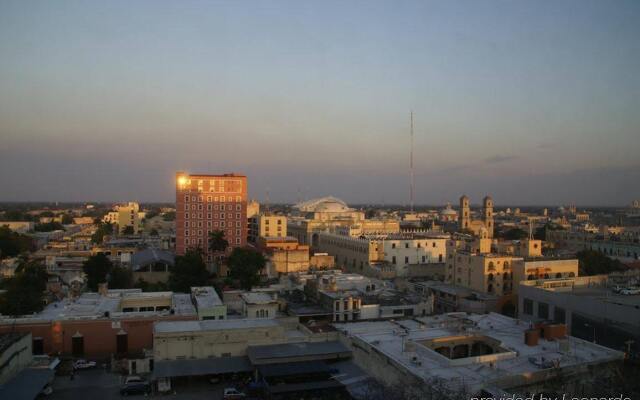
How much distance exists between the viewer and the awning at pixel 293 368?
56.3 ft

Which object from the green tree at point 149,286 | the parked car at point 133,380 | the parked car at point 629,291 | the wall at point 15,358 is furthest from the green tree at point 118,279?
the parked car at point 629,291

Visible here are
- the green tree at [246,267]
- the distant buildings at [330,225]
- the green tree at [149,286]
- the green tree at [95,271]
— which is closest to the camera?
the green tree at [246,267]

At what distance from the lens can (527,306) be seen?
2614cm

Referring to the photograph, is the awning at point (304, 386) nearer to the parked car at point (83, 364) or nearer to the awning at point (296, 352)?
the awning at point (296, 352)

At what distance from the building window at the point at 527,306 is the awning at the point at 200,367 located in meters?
14.5

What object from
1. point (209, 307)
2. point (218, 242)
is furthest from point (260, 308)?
point (218, 242)

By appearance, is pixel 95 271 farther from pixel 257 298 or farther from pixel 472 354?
pixel 472 354

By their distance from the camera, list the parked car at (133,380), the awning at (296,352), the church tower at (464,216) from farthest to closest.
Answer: the church tower at (464,216) → the awning at (296,352) → the parked car at (133,380)

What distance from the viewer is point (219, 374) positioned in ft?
60.2

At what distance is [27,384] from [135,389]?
3.10 meters

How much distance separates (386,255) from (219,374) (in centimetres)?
2361

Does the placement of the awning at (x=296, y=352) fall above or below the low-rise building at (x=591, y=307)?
below

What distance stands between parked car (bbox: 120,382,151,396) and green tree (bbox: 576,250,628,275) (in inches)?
1073

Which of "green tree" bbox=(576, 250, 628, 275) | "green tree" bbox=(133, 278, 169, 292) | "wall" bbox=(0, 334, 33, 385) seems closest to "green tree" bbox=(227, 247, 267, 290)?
"green tree" bbox=(133, 278, 169, 292)
